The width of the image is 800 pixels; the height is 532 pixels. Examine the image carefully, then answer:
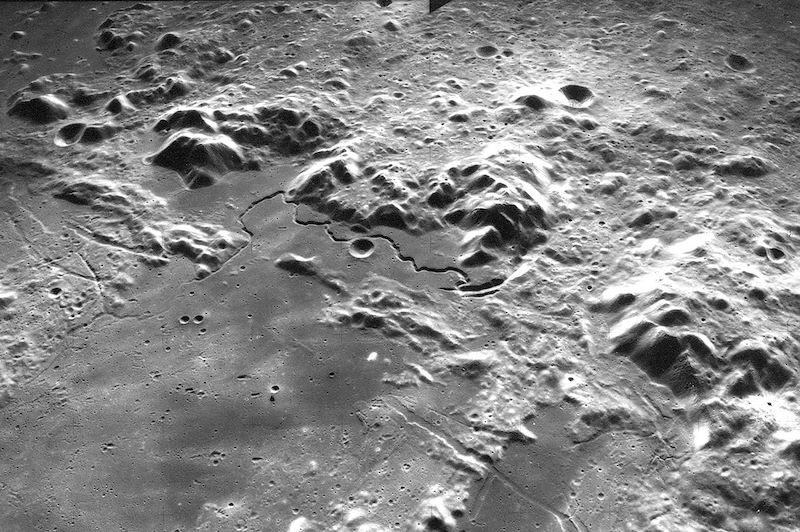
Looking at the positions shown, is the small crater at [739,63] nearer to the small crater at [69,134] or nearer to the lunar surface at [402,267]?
the lunar surface at [402,267]

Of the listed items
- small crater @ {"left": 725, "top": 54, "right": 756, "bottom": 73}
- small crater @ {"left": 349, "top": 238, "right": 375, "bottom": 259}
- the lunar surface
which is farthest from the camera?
small crater @ {"left": 725, "top": 54, "right": 756, "bottom": 73}

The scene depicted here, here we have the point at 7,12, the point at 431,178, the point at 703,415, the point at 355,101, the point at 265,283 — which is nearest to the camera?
the point at 703,415

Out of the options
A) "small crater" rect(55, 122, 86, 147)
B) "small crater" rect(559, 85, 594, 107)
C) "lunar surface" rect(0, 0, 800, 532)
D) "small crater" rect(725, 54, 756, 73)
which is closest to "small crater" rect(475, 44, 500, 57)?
"lunar surface" rect(0, 0, 800, 532)

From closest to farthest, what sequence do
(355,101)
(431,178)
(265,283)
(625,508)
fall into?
(625,508) → (265,283) → (431,178) → (355,101)

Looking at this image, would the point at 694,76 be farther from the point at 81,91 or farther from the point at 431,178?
A: the point at 81,91

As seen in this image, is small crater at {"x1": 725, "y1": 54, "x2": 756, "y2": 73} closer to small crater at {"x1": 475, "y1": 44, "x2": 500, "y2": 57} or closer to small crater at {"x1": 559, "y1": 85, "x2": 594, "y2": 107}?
small crater at {"x1": 559, "y1": 85, "x2": 594, "y2": 107}

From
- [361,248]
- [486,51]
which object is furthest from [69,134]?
[486,51]

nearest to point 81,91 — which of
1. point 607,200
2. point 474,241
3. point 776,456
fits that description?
point 474,241

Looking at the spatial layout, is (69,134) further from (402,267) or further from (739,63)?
(739,63)

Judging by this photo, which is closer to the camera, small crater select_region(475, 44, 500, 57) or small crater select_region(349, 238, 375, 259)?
small crater select_region(349, 238, 375, 259)
